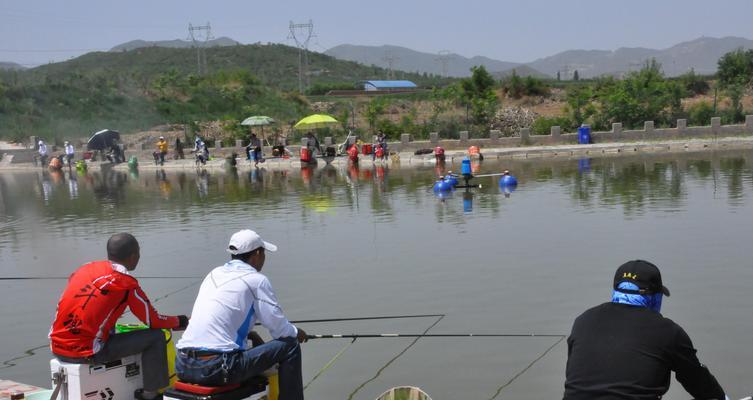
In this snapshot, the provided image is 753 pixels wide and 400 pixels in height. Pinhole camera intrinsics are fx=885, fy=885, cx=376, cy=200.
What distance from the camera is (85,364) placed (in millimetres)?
5988

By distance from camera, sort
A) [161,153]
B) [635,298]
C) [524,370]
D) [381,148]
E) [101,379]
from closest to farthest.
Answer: [635,298]
[101,379]
[524,370]
[381,148]
[161,153]

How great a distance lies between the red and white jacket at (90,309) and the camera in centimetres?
593

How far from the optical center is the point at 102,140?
142 ft

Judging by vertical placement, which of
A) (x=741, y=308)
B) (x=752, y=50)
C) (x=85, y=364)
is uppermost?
(x=752, y=50)

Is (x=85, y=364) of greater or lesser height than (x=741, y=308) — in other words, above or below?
above

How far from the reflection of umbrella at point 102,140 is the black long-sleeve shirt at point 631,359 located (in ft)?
135

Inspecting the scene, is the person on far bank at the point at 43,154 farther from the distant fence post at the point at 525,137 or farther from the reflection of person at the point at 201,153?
the distant fence post at the point at 525,137

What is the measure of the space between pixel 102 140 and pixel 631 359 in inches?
1642

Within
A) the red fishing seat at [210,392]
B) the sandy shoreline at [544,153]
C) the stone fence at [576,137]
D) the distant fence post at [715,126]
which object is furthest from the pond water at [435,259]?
the distant fence post at [715,126]

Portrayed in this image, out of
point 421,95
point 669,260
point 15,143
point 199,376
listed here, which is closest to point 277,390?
point 199,376

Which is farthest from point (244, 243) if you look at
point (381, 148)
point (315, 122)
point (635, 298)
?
point (315, 122)

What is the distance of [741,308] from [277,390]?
6.07 m

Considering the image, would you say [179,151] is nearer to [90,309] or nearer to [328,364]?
[328,364]

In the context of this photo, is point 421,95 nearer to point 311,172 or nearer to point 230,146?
point 230,146
